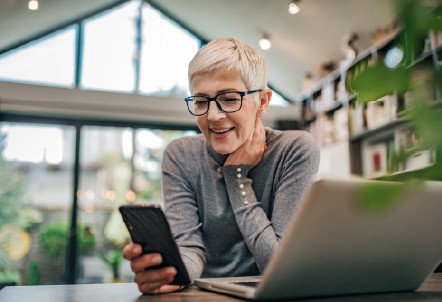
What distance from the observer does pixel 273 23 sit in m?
5.41

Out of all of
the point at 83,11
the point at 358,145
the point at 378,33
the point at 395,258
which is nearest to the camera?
the point at 395,258

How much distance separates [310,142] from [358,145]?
3.75 m

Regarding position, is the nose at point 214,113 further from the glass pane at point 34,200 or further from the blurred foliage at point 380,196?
the glass pane at point 34,200

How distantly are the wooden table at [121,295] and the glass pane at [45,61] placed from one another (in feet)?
16.6

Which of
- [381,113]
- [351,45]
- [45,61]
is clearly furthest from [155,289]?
[45,61]

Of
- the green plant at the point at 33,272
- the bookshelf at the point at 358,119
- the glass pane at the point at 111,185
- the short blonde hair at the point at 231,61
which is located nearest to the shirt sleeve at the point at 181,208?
the short blonde hair at the point at 231,61

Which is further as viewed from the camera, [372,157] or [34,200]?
[34,200]

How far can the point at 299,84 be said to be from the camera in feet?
20.5

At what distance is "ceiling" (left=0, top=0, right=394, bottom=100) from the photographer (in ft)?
15.5

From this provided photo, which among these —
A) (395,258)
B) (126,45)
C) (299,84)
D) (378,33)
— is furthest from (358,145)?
(395,258)

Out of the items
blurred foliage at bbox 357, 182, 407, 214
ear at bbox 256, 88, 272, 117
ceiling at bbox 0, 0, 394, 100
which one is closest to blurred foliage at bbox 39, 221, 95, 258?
ceiling at bbox 0, 0, 394, 100

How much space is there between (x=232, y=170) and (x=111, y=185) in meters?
4.63

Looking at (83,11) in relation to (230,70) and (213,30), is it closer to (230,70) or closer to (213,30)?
(213,30)

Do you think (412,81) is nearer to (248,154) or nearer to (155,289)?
(155,289)
